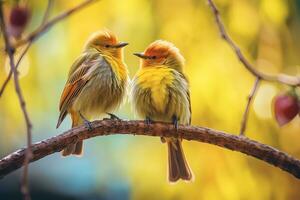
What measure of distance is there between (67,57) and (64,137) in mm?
1531

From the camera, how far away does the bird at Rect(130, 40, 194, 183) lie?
326 cm

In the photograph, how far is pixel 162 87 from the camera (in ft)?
10.7

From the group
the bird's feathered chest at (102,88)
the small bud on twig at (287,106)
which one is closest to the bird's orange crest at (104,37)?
the bird's feathered chest at (102,88)

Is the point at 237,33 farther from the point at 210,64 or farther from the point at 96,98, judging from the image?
the point at 96,98

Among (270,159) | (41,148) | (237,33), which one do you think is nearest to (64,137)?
(41,148)

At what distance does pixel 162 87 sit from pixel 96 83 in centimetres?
34

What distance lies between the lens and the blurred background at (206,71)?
11.1ft

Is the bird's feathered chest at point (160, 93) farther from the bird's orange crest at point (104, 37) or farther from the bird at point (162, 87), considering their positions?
the bird's orange crest at point (104, 37)

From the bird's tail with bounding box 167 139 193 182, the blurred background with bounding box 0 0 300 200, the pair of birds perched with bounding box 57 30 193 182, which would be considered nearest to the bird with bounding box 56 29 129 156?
the pair of birds perched with bounding box 57 30 193 182

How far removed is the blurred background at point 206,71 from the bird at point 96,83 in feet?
0.82

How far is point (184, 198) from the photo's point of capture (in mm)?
3539

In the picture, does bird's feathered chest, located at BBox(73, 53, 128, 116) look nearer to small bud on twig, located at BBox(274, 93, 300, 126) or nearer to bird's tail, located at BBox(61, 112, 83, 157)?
bird's tail, located at BBox(61, 112, 83, 157)

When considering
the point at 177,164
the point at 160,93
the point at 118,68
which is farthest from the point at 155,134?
the point at 177,164

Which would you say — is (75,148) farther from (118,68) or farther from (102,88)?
(118,68)
